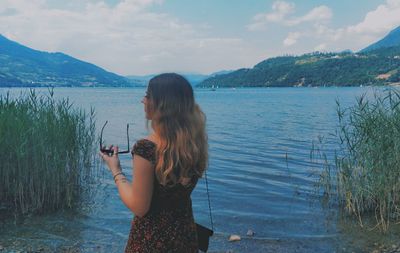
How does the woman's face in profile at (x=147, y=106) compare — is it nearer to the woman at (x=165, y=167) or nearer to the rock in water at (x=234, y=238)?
the woman at (x=165, y=167)

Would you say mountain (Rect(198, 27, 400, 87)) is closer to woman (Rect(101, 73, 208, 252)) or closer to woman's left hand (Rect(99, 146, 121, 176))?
woman (Rect(101, 73, 208, 252))

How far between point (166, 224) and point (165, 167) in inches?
19.3

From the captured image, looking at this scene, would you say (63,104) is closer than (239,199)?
Result: Yes

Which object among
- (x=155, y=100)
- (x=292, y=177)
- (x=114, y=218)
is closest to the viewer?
(x=155, y=100)

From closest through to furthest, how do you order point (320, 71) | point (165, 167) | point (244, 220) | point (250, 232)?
point (165, 167) < point (250, 232) < point (244, 220) < point (320, 71)

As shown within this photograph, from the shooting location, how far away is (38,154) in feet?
29.1

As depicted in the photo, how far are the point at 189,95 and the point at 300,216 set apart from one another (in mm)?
7997

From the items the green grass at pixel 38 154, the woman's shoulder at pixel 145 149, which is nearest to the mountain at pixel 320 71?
the green grass at pixel 38 154

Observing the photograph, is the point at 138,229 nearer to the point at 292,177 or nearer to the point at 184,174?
the point at 184,174

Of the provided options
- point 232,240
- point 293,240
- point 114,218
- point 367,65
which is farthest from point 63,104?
point 367,65

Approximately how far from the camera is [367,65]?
13725 cm

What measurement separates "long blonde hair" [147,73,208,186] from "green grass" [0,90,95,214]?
654 cm

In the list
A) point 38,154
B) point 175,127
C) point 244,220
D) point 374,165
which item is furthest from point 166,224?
point 244,220

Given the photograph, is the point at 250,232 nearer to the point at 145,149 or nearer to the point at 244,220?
the point at 244,220
